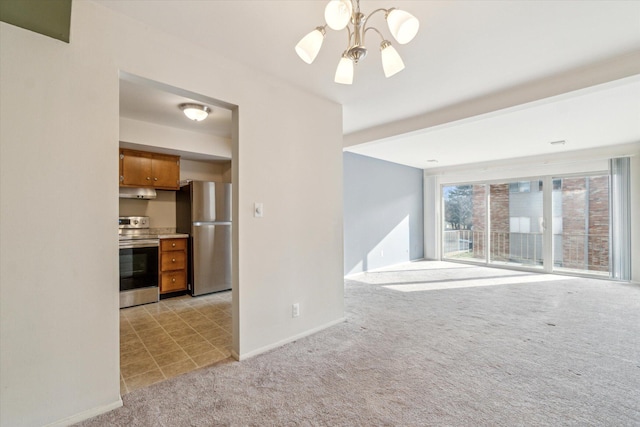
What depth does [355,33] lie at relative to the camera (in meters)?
1.51

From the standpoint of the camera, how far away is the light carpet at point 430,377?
1.70 meters

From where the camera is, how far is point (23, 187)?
1.50m

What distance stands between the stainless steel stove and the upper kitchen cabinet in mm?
597

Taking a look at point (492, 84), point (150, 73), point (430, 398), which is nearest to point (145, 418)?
point (430, 398)

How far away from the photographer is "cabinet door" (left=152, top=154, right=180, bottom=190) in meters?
4.17

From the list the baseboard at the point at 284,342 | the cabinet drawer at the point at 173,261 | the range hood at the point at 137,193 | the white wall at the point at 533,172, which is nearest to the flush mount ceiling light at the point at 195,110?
the range hood at the point at 137,193

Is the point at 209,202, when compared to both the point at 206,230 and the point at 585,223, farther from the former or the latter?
the point at 585,223

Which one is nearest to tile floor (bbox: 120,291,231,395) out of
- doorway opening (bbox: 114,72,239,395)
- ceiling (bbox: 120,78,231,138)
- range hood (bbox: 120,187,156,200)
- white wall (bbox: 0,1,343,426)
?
doorway opening (bbox: 114,72,239,395)

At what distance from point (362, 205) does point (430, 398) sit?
14.1 feet

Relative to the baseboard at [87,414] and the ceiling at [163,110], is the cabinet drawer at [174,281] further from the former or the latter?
the baseboard at [87,414]

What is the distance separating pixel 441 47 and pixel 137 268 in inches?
168

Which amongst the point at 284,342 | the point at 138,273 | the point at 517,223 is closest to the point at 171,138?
the point at 138,273

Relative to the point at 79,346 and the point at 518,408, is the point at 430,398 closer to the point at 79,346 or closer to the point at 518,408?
the point at 518,408

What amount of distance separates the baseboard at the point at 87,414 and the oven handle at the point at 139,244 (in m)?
2.41
